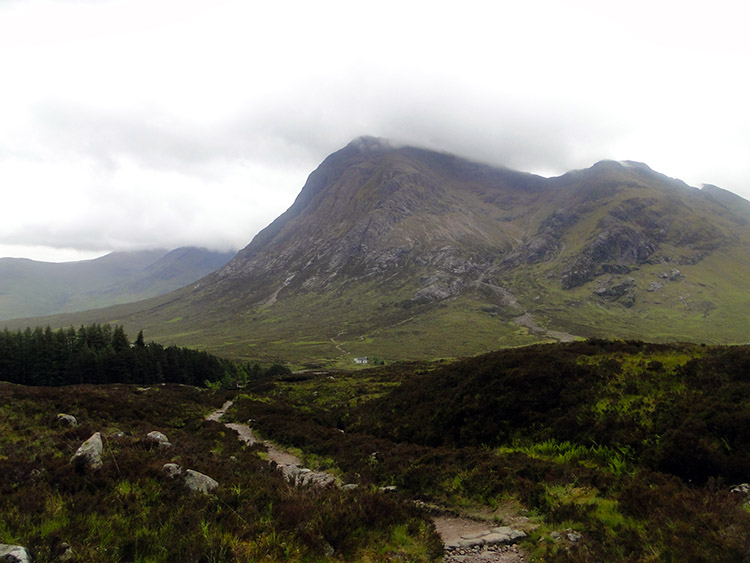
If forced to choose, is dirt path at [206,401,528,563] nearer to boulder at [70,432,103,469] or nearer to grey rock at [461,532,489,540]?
grey rock at [461,532,489,540]

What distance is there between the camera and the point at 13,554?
215 inches

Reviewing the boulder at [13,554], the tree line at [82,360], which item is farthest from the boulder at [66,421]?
the tree line at [82,360]

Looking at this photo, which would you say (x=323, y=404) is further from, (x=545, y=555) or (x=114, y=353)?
(x=114, y=353)

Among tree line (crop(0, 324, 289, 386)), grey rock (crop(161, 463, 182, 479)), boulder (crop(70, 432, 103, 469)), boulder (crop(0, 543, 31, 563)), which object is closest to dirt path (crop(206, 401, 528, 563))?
grey rock (crop(161, 463, 182, 479))

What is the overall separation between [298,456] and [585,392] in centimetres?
1669

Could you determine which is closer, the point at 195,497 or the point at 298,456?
the point at 195,497

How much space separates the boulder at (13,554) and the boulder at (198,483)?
441 centimetres

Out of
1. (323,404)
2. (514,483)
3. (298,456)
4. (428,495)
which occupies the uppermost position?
(514,483)

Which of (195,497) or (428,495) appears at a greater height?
(195,497)

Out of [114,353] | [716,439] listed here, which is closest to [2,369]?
[114,353]

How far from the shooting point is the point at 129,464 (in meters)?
10.9

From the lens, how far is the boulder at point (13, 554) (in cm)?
536

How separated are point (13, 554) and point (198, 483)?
5.23m

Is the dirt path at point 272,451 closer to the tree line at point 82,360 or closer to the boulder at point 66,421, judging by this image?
the boulder at point 66,421
